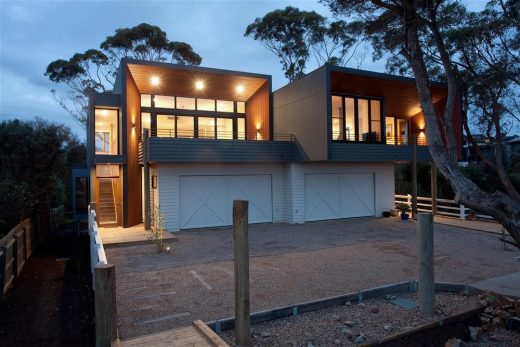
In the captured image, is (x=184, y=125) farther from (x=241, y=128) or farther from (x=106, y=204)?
(x=106, y=204)

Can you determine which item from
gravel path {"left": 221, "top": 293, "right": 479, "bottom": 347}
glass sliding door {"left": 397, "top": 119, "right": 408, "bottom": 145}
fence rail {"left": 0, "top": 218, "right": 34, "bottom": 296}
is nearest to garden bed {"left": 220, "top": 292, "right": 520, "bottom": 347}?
gravel path {"left": 221, "top": 293, "right": 479, "bottom": 347}

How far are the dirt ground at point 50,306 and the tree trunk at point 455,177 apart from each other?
5831 mm

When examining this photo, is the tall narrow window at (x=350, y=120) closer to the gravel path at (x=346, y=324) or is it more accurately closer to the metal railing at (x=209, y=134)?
the metal railing at (x=209, y=134)

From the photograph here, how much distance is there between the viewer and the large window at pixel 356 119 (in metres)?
14.5

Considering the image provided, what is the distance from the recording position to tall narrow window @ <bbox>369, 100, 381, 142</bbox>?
50.7ft

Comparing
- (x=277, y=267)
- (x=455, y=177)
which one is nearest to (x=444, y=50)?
(x=455, y=177)

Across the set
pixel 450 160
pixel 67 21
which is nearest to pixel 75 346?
pixel 450 160

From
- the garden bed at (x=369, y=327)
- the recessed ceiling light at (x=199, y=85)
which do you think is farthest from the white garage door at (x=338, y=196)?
the garden bed at (x=369, y=327)

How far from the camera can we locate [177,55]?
27922 mm

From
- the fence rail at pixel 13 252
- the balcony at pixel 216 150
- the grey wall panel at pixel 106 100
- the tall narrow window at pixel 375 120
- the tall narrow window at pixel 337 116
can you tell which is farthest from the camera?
the tall narrow window at pixel 375 120

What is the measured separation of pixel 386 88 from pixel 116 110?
1149cm

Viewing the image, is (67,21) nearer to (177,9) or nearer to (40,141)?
(177,9)

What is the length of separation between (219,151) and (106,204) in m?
6.04

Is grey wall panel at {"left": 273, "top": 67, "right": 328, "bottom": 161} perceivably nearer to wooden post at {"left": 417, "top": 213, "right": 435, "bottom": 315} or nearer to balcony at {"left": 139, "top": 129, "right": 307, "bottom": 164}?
balcony at {"left": 139, "top": 129, "right": 307, "bottom": 164}
